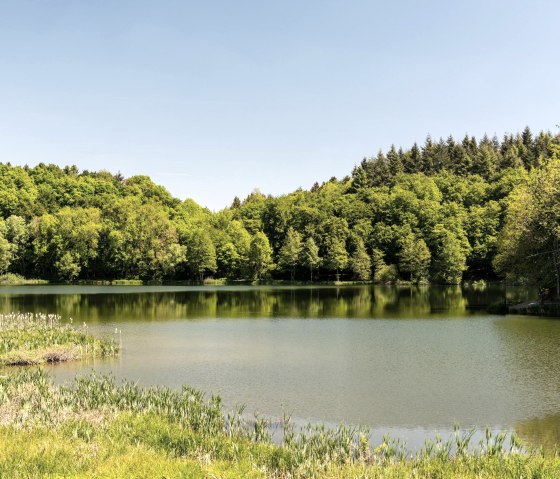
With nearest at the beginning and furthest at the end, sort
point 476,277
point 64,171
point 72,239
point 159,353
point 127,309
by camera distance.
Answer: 1. point 159,353
2. point 127,309
3. point 476,277
4. point 72,239
5. point 64,171

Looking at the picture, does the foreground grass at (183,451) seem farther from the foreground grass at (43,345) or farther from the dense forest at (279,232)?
the dense forest at (279,232)

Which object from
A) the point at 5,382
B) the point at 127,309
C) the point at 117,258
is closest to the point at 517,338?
the point at 5,382

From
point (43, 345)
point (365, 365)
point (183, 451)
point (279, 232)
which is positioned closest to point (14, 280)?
point (279, 232)

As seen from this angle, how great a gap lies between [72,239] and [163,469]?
11366cm

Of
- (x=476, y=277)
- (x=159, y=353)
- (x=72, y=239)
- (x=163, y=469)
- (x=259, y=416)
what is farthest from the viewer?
(x=72, y=239)

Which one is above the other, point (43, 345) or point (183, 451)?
point (183, 451)

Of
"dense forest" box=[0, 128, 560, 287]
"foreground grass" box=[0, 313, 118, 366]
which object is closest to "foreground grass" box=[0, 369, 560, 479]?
"foreground grass" box=[0, 313, 118, 366]

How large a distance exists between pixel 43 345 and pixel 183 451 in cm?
1801

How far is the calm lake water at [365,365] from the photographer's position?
1630 cm

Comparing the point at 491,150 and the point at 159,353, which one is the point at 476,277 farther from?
the point at 159,353

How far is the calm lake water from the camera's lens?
16.3 m

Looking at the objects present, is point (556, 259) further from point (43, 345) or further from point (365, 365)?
point (43, 345)

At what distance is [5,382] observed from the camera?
16594 millimetres

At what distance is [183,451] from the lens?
35.4 ft
